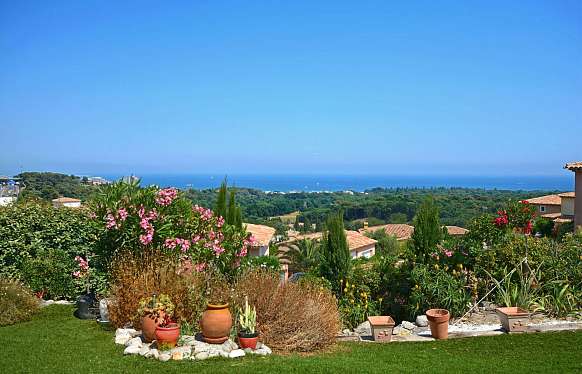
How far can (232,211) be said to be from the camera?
13.5 meters

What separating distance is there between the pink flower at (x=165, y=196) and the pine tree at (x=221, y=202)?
12.3 feet

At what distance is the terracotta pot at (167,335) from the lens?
6.51 meters

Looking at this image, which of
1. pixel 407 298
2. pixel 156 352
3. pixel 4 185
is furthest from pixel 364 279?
pixel 4 185

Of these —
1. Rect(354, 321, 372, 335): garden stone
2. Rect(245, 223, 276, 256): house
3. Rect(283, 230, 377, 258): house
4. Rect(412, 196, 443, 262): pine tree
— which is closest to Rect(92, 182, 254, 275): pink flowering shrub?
Rect(354, 321, 372, 335): garden stone

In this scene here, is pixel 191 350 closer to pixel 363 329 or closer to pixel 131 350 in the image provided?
pixel 131 350

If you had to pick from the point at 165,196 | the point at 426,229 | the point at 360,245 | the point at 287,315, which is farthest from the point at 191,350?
the point at 360,245

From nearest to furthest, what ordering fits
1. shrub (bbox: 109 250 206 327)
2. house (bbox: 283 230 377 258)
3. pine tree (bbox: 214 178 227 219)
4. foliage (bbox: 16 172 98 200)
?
1. shrub (bbox: 109 250 206 327)
2. pine tree (bbox: 214 178 227 219)
3. foliage (bbox: 16 172 98 200)
4. house (bbox: 283 230 377 258)

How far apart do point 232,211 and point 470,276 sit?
6.23m

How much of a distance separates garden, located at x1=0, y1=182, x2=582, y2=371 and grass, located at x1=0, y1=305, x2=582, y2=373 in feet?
0.20

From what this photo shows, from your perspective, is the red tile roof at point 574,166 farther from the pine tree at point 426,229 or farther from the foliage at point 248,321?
the foliage at point 248,321

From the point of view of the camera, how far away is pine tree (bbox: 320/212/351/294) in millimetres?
13953

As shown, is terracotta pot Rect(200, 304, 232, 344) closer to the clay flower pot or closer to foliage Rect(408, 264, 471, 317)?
the clay flower pot

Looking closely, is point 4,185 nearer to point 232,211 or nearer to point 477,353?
point 232,211

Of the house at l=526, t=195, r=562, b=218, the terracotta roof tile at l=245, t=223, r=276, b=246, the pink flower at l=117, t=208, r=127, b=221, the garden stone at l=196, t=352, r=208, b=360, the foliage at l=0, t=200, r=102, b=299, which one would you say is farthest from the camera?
the house at l=526, t=195, r=562, b=218
